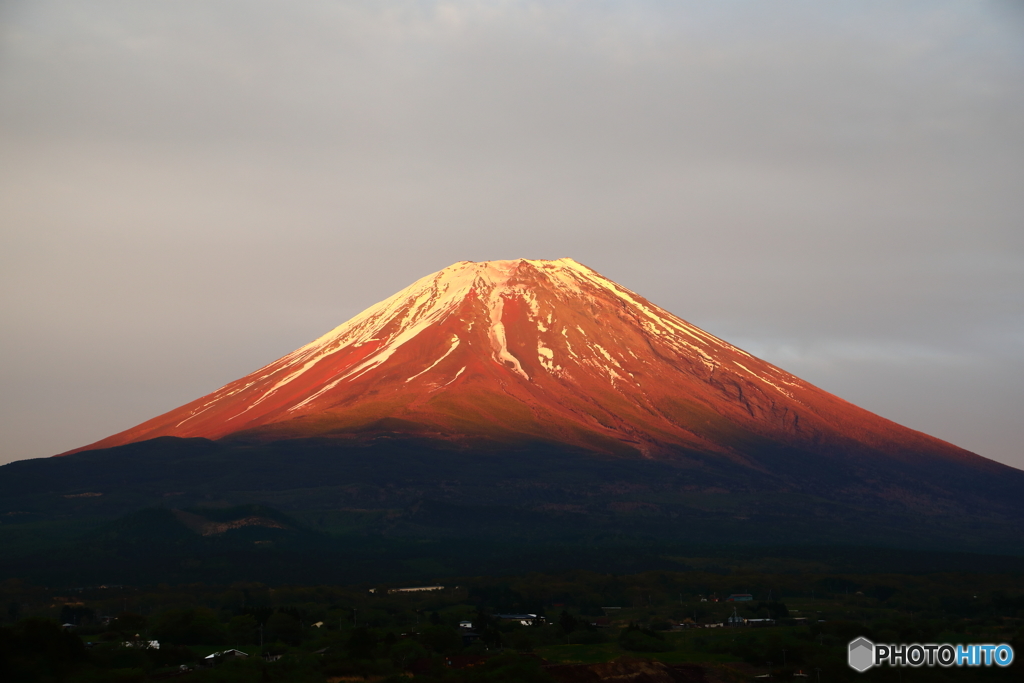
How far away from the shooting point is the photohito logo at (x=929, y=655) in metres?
71.2

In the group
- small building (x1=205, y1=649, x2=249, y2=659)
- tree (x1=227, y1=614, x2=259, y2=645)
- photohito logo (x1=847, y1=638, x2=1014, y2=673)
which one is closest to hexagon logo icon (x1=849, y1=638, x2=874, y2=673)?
photohito logo (x1=847, y1=638, x2=1014, y2=673)

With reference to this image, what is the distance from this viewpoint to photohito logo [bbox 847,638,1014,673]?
71.2 m

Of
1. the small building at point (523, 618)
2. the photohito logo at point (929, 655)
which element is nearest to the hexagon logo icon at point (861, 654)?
the photohito logo at point (929, 655)

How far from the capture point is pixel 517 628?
95.1m

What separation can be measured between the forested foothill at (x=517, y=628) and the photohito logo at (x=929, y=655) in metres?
1.31

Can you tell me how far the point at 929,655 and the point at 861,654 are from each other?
14.9ft

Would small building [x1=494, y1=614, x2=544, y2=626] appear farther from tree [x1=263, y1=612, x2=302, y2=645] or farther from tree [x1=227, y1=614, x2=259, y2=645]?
tree [x1=227, y1=614, x2=259, y2=645]

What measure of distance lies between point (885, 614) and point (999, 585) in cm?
3263

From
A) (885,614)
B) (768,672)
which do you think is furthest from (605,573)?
(768,672)

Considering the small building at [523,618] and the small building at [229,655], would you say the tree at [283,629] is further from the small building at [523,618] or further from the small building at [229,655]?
the small building at [523,618]

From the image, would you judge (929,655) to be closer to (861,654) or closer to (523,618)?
(861,654)

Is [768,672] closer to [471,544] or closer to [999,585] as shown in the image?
[999,585]

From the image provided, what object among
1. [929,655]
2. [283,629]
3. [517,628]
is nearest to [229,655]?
[283,629]

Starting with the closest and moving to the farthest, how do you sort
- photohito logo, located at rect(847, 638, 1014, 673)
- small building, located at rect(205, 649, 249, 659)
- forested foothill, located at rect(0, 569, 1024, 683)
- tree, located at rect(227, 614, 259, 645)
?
forested foothill, located at rect(0, 569, 1024, 683) → photohito logo, located at rect(847, 638, 1014, 673) → small building, located at rect(205, 649, 249, 659) → tree, located at rect(227, 614, 259, 645)
